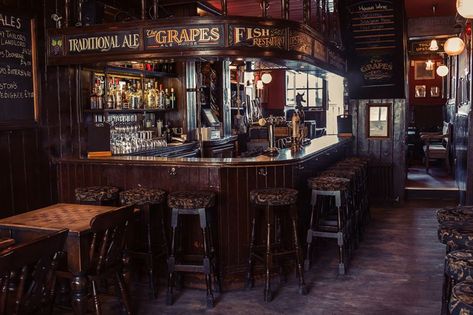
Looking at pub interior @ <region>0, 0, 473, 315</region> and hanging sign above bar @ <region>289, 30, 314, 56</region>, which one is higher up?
hanging sign above bar @ <region>289, 30, 314, 56</region>

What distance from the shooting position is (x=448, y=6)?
8961 mm

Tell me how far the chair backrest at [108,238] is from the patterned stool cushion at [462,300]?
6.23 ft

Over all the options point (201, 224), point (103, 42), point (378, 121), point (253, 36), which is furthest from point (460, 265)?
point (378, 121)

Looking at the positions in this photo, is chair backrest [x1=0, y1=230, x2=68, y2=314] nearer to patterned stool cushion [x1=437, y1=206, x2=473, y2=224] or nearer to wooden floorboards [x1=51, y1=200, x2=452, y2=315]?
wooden floorboards [x1=51, y1=200, x2=452, y2=315]

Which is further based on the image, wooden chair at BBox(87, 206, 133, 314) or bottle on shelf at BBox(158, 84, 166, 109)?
bottle on shelf at BBox(158, 84, 166, 109)

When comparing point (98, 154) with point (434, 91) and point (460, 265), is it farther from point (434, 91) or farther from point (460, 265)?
point (434, 91)

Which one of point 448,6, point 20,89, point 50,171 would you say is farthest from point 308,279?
point 448,6

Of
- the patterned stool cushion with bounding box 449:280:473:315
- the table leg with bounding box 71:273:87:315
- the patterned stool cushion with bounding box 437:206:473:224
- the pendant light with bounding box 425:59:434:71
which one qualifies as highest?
the pendant light with bounding box 425:59:434:71

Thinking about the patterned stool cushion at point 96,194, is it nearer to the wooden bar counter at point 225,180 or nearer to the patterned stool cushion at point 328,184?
the wooden bar counter at point 225,180

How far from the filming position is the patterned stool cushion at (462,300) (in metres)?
2.12

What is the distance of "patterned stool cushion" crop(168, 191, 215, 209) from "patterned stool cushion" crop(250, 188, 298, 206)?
35 cm

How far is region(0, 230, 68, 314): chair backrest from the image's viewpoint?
7.19ft

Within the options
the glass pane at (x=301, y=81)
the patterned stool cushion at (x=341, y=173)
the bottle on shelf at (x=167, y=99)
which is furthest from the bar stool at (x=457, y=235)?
the glass pane at (x=301, y=81)

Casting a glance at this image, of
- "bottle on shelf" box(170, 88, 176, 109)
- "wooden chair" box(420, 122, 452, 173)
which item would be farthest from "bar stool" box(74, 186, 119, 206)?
"wooden chair" box(420, 122, 452, 173)
